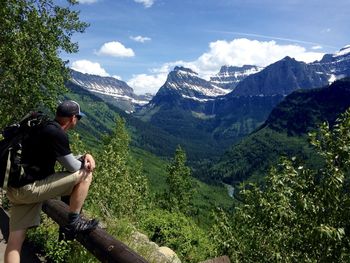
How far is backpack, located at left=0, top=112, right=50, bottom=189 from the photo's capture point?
24.4 feet

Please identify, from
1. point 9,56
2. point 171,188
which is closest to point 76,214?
point 9,56

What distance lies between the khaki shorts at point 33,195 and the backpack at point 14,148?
30 centimetres

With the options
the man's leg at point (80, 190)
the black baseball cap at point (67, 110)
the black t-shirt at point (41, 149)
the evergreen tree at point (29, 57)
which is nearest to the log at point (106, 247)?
the man's leg at point (80, 190)

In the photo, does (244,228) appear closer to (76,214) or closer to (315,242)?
(315,242)

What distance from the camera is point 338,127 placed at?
1320cm

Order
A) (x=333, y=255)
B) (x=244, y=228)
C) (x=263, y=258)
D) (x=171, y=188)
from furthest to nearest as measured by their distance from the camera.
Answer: (x=171, y=188) < (x=244, y=228) < (x=263, y=258) < (x=333, y=255)

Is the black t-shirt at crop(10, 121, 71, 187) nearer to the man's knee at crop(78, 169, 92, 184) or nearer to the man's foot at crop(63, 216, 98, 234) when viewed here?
the man's knee at crop(78, 169, 92, 184)

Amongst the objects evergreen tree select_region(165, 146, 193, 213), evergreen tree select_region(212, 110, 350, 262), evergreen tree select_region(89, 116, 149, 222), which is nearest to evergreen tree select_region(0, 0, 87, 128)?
evergreen tree select_region(89, 116, 149, 222)

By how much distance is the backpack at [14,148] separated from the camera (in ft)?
24.4

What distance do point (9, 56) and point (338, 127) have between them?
57.9 feet

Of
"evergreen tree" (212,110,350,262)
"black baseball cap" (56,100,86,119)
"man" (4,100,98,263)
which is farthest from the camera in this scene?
"evergreen tree" (212,110,350,262)

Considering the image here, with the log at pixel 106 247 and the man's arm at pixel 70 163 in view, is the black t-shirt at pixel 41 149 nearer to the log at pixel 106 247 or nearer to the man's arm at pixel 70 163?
the man's arm at pixel 70 163

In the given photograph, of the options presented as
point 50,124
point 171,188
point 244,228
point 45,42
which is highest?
point 45,42

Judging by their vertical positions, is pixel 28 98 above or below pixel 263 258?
above
